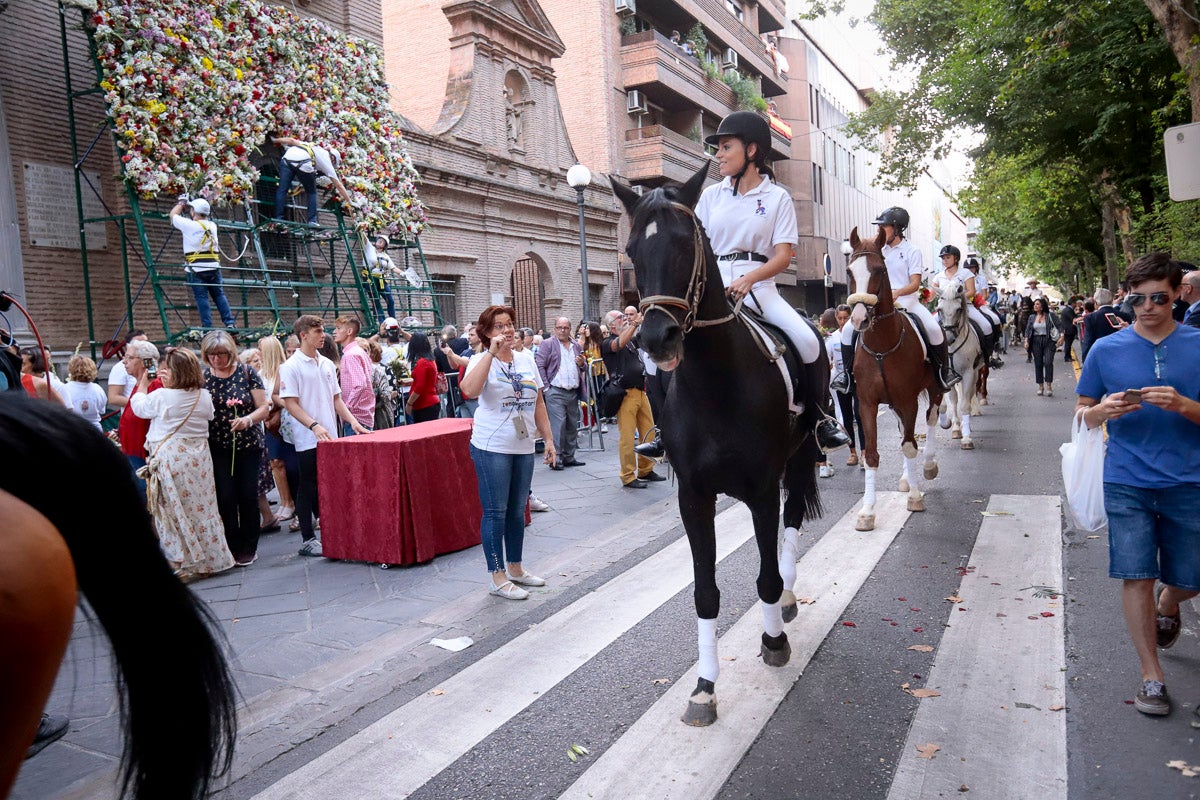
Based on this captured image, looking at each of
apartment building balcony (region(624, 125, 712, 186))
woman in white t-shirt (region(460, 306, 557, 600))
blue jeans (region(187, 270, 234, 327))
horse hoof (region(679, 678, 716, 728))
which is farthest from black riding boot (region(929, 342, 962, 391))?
apartment building balcony (region(624, 125, 712, 186))

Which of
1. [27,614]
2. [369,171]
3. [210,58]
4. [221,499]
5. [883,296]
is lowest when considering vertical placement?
[221,499]

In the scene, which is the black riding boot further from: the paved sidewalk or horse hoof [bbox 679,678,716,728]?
horse hoof [bbox 679,678,716,728]

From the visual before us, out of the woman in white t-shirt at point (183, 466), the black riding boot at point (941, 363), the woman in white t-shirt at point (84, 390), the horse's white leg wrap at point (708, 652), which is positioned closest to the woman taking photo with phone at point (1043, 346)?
the black riding boot at point (941, 363)

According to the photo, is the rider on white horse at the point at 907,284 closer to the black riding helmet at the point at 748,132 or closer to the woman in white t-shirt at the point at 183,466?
the black riding helmet at the point at 748,132

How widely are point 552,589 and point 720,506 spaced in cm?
291

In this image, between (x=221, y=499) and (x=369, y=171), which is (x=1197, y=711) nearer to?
(x=221, y=499)

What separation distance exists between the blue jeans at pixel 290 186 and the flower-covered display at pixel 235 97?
55 cm

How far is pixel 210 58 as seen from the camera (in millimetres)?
11625

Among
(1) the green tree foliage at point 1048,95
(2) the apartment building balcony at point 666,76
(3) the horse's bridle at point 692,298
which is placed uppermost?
(2) the apartment building balcony at point 666,76

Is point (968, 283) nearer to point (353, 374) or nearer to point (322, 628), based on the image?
point (353, 374)

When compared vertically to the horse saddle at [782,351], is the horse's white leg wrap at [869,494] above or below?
below

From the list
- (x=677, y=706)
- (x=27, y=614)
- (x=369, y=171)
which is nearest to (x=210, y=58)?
(x=369, y=171)

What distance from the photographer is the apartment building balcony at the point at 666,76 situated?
91.0 feet

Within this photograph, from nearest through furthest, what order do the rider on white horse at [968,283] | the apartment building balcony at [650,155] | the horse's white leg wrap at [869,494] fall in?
the horse's white leg wrap at [869,494]
the rider on white horse at [968,283]
the apartment building balcony at [650,155]
